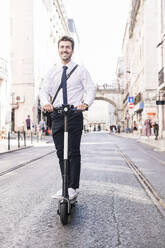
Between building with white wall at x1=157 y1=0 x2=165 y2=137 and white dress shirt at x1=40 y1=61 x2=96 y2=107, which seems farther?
building with white wall at x1=157 y1=0 x2=165 y2=137

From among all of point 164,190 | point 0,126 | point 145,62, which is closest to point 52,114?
point 164,190

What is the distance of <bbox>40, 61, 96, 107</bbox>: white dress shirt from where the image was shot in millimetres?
3625

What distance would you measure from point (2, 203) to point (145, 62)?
1285 inches

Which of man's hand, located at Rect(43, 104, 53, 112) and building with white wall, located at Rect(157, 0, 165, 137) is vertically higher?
building with white wall, located at Rect(157, 0, 165, 137)

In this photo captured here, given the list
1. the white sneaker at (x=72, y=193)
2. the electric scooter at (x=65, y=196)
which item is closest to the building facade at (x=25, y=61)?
the white sneaker at (x=72, y=193)

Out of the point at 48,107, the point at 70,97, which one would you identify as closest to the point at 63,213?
the point at 48,107

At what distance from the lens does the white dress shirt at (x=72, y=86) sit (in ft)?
11.9

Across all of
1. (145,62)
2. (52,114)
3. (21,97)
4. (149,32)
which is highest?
(149,32)

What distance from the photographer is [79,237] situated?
2746 mm

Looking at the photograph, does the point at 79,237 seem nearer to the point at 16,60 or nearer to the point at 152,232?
the point at 152,232

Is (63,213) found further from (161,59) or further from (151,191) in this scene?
(161,59)

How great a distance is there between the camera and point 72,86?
364cm

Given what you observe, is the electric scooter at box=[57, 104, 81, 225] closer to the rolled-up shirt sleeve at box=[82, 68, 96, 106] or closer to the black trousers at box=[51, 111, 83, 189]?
the black trousers at box=[51, 111, 83, 189]

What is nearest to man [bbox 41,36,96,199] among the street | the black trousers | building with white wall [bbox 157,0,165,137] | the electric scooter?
the black trousers
